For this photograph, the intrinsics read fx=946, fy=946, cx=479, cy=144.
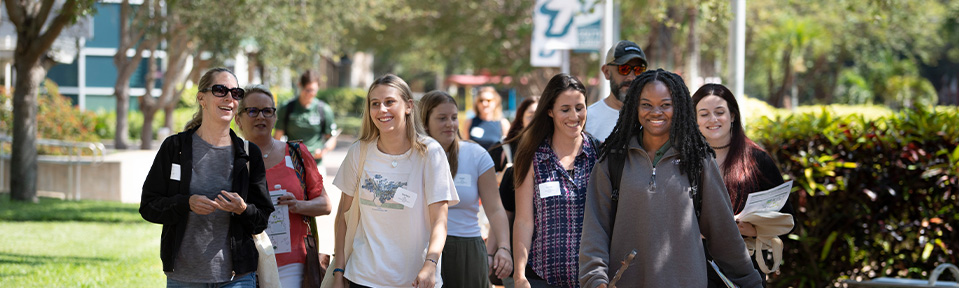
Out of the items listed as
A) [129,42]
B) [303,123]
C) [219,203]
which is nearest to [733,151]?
[219,203]

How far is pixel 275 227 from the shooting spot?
475 centimetres

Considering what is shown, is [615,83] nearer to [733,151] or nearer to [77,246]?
[733,151]

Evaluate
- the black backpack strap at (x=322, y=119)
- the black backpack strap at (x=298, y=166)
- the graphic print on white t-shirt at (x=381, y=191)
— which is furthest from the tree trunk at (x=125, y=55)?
the graphic print on white t-shirt at (x=381, y=191)

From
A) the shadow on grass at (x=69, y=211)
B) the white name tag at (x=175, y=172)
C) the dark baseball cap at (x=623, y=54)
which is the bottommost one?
the shadow on grass at (x=69, y=211)

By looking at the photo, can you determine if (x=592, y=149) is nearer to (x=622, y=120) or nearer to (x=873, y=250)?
(x=622, y=120)

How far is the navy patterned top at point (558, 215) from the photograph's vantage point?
4320 mm

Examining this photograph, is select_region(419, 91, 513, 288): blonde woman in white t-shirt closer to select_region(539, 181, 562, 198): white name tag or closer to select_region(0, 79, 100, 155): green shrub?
select_region(539, 181, 562, 198): white name tag

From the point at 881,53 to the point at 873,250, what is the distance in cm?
4527

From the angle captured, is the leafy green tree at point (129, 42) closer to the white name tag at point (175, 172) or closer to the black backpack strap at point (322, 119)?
the black backpack strap at point (322, 119)

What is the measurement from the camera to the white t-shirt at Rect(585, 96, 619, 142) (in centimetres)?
529

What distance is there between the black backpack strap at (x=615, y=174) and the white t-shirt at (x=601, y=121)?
5.10ft

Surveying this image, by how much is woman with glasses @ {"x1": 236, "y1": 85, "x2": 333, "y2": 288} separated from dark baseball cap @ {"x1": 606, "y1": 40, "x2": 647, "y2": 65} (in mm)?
1828

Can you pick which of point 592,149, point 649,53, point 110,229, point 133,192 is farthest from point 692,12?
point 592,149

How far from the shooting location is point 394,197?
14.1 ft
